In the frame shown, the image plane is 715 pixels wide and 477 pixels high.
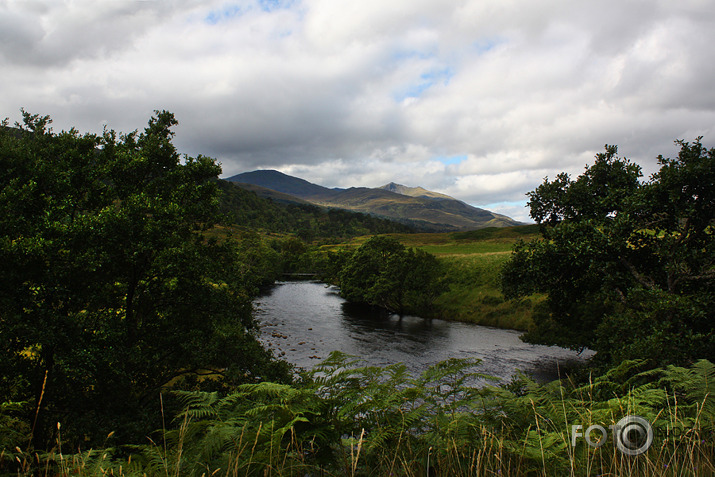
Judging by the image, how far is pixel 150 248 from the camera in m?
13.7

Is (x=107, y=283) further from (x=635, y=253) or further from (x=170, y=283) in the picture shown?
(x=635, y=253)

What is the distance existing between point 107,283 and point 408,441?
14.6 meters

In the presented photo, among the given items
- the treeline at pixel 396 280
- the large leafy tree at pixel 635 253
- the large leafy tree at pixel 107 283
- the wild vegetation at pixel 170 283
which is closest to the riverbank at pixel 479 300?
the treeline at pixel 396 280

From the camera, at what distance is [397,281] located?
57250 millimetres

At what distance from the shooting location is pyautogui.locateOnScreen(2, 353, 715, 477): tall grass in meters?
3.82

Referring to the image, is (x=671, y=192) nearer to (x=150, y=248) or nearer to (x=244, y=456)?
(x=244, y=456)

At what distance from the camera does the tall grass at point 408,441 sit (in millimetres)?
3824

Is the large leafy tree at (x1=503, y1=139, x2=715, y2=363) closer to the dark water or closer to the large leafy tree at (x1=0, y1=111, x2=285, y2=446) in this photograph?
the dark water

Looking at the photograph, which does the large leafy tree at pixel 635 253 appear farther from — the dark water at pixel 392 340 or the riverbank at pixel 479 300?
the riverbank at pixel 479 300

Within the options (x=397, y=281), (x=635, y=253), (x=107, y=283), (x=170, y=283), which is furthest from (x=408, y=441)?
(x=397, y=281)

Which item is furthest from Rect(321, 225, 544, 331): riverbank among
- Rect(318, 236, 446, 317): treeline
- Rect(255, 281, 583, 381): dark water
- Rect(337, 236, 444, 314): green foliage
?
Rect(255, 281, 583, 381): dark water

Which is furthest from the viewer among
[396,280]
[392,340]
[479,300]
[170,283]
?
[396,280]

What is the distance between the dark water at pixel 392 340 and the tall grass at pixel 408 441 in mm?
22616

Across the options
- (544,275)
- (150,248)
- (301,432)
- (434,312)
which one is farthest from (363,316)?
(301,432)
